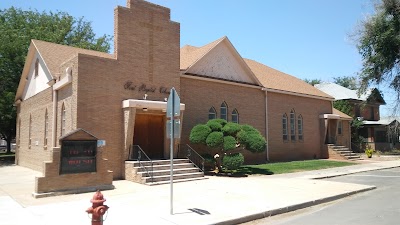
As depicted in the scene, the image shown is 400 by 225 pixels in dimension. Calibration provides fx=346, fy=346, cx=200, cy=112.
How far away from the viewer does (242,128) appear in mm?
18250

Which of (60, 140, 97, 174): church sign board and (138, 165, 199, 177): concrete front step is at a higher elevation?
(60, 140, 97, 174): church sign board

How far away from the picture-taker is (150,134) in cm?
1884

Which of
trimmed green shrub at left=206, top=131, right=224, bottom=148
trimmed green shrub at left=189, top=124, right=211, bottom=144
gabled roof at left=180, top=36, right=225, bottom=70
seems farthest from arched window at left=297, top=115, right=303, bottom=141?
trimmed green shrub at left=189, top=124, right=211, bottom=144

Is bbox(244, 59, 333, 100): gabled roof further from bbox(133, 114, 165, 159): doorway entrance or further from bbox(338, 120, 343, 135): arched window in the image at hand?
bbox(133, 114, 165, 159): doorway entrance

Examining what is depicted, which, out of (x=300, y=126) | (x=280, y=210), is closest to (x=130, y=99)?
(x=280, y=210)

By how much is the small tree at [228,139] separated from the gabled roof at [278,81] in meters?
8.40

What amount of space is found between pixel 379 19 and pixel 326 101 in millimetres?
11914

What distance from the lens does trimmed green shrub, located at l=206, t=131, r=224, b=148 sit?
16.9 metres

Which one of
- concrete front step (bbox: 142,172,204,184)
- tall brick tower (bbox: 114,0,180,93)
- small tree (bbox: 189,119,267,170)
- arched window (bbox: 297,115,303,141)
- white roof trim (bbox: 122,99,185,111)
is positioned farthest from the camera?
arched window (bbox: 297,115,303,141)

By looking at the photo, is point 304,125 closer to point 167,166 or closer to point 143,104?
point 167,166

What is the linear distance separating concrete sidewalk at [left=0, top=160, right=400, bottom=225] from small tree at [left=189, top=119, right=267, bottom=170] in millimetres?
2414

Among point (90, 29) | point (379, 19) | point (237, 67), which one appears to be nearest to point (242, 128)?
point (237, 67)

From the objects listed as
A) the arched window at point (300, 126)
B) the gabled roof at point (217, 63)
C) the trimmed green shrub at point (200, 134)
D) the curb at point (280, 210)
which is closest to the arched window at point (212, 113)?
the gabled roof at point (217, 63)

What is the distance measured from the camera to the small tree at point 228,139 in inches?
671
